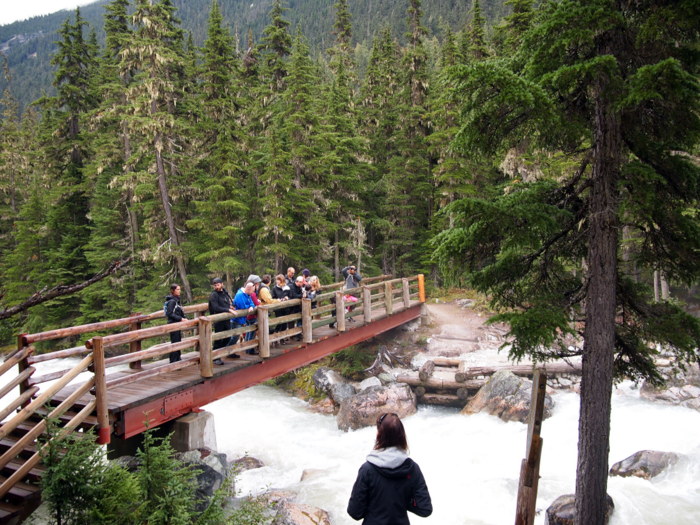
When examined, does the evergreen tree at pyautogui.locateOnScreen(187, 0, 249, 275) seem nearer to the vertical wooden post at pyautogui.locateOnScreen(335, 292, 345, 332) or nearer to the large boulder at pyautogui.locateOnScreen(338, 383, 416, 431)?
the vertical wooden post at pyautogui.locateOnScreen(335, 292, 345, 332)

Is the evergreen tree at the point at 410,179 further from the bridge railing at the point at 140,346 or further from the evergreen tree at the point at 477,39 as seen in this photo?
the bridge railing at the point at 140,346

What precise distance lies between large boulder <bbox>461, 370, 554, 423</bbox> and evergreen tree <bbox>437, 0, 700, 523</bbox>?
6713 mm

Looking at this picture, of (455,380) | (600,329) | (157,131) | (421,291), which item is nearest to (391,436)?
(600,329)

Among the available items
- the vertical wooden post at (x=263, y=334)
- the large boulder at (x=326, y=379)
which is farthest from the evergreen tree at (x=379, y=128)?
the vertical wooden post at (x=263, y=334)

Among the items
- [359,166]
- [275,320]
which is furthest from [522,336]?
[359,166]

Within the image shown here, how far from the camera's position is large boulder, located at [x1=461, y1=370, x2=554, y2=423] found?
13164mm

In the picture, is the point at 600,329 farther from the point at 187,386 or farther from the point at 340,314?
the point at 340,314

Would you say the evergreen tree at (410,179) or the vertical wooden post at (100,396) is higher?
the evergreen tree at (410,179)

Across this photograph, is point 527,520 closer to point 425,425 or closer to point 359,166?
point 425,425

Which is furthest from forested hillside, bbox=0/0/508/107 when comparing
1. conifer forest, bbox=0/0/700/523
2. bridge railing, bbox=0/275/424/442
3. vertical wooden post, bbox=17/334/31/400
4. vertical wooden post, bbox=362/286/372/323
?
vertical wooden post, bbox=17/334/31/400

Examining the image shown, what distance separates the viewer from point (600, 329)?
635 cm

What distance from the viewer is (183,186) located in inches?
917

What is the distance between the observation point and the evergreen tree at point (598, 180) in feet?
18.8

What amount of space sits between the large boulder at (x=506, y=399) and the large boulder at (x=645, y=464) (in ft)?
10.2
